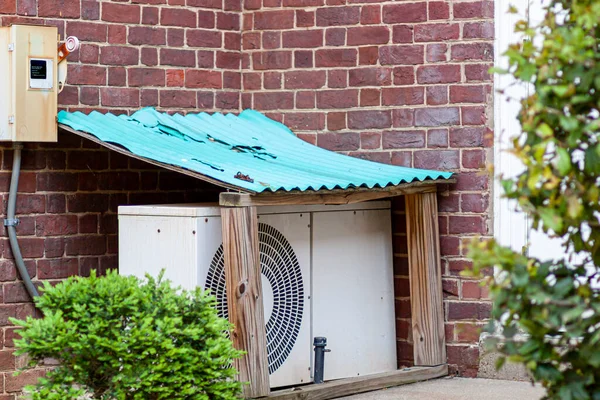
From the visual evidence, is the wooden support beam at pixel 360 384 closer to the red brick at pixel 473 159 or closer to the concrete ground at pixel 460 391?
the concrete ground at pixel 460 391

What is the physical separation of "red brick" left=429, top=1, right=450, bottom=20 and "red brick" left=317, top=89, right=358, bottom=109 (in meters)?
0.75

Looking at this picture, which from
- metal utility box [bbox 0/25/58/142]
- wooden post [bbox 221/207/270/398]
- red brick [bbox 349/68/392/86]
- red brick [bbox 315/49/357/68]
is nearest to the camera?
wooden post [bbox 221/207/270/398]

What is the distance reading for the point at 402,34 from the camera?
6.92 meters

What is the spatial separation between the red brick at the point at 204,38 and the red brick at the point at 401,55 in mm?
1189

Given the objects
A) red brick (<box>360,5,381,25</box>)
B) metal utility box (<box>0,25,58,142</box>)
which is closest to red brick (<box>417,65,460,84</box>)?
red brick (<box>360,5,381,25</box>)

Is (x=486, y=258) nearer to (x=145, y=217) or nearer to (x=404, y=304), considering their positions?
(x=145, y=217)

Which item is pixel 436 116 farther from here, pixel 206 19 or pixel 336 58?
pixel 206 19

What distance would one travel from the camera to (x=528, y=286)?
3115 millimetres

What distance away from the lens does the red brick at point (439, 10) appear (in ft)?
22.3

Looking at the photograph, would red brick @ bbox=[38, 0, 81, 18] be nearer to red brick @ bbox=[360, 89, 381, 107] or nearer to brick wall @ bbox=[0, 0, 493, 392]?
brick wall @ bbox=[0, 0, 493, 392]

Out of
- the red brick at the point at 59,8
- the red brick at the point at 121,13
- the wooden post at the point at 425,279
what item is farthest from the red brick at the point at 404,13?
the red brick at the point at 59,8

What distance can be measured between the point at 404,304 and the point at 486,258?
157 inches

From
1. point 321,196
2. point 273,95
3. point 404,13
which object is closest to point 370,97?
point 404,13

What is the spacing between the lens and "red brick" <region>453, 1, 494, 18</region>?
6.69 m
